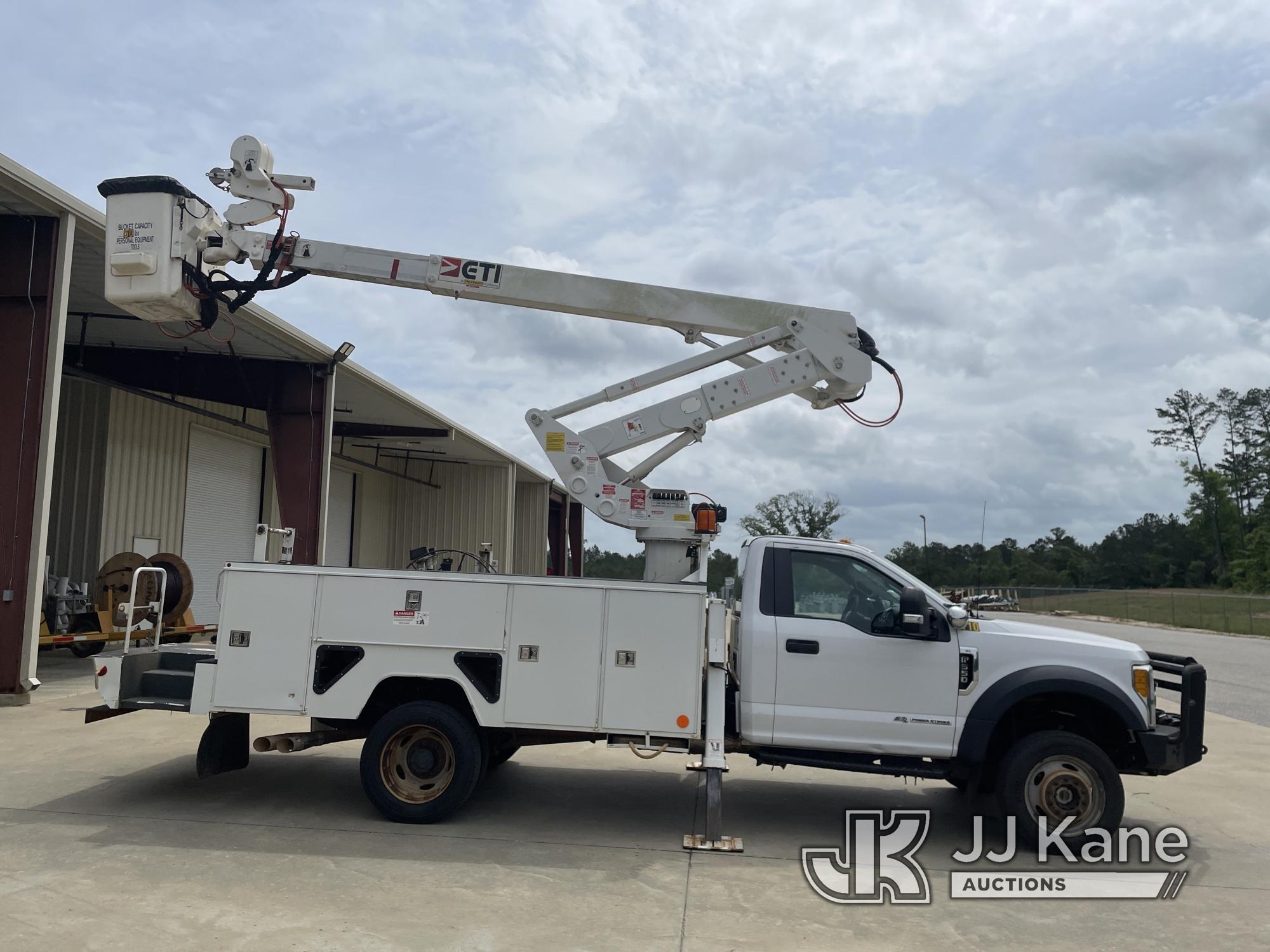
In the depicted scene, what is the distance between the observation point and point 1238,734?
1168cm

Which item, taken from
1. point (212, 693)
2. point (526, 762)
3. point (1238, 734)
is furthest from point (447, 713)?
point (1238, 734)

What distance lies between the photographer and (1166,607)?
152 feet

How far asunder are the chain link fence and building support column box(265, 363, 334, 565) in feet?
81.8

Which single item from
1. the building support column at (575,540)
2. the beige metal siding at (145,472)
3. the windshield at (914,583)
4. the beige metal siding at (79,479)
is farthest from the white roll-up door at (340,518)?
the windshield at (914,583)

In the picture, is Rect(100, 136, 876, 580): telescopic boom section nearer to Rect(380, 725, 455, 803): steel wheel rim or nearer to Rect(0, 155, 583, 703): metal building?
Rect(380, 725, 455, 803): steel wheel rim

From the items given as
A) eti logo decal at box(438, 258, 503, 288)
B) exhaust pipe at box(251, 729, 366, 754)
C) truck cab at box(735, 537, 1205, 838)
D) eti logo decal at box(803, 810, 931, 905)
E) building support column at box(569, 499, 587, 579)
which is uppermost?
eti logo decal at box(438, 258, 503, 288)

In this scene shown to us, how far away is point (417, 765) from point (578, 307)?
12.2 feet

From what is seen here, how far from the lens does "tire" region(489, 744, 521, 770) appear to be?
7.10m

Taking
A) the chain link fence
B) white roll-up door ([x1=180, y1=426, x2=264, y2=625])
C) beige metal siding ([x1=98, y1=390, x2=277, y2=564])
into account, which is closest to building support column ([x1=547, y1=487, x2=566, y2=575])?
the chain link fence

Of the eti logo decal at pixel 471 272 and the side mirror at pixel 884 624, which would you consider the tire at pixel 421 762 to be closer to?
the side mirror at pixel 884 624

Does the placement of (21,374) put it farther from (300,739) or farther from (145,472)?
(145,472)

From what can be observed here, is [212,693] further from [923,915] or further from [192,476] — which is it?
[192,476]

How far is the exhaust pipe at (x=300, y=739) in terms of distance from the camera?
658 cm

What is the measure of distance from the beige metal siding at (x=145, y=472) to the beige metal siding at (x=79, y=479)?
0.15 metres
